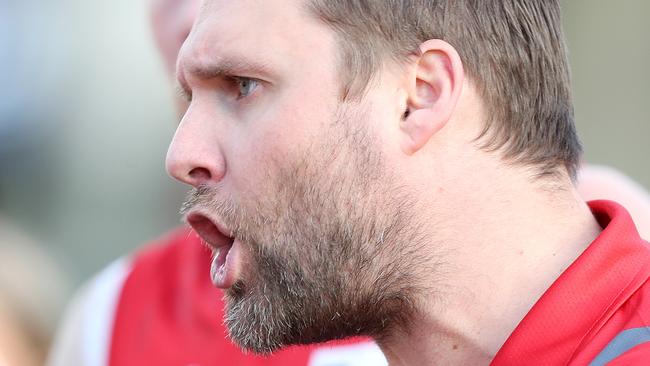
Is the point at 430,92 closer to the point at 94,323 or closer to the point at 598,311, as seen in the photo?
the point at 598,311

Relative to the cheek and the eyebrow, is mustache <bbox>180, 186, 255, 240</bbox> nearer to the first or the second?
the cheek

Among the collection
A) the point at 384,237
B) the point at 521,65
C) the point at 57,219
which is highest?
the point at 521,65

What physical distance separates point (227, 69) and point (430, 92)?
14.4 inches

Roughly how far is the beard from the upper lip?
29 mm

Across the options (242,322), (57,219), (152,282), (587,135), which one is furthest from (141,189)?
(242,322)

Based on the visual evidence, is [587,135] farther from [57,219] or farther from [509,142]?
[509,142]

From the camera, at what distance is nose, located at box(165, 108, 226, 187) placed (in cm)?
224

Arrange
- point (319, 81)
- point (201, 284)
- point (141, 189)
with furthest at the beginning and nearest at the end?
point (141, 189), point (201, 284), point (319, 81)

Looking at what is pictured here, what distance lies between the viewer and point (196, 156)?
224cm

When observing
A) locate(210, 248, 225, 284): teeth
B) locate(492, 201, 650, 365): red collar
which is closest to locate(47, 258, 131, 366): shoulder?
locate(210, 248, 225, 284): teeth

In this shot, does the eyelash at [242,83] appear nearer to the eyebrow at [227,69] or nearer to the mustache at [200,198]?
the eyebrow at [227,69]

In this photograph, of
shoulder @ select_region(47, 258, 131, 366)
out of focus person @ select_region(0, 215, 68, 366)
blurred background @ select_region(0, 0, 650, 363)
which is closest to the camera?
shoulder @ select_region(47, 258, 131, 366)

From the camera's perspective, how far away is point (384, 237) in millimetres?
2238

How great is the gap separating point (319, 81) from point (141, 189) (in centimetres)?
621
